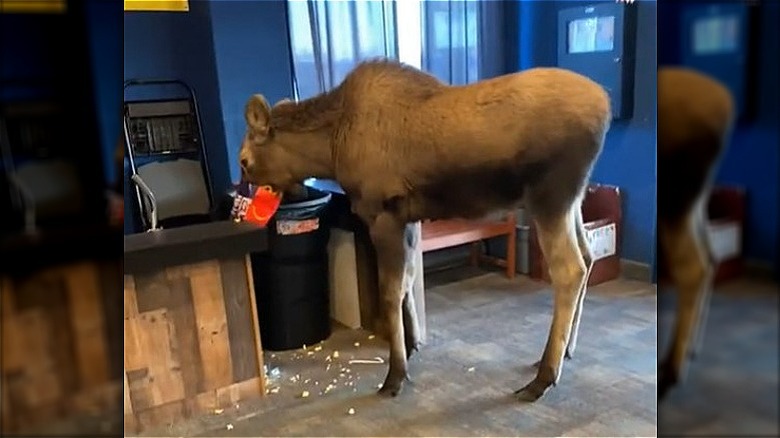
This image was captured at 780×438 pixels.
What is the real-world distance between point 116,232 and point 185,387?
234 centimetres

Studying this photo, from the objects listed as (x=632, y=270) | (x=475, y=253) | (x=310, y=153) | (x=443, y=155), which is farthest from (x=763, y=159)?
(x=475, y=253)

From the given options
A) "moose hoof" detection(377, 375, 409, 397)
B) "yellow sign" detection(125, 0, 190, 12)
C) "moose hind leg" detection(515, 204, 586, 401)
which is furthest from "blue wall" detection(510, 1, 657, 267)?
"yellow sign" detection(125, 0, 190, 12)

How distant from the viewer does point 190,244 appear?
268 cm

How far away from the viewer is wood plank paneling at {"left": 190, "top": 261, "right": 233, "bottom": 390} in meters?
2.74

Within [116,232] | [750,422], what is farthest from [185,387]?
[750,422]

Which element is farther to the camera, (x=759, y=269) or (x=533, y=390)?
(x=533, y=390)

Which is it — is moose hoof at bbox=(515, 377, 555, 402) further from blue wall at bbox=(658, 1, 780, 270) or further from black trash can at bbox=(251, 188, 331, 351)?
blue wall at bbox=(658, 1, 780, 270)

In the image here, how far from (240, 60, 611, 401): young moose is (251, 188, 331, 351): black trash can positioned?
0.20 meters

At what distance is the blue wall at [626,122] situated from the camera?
3.38m

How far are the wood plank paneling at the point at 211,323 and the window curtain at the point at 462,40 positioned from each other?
1.71 meters

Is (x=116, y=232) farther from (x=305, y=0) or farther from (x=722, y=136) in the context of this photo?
(x=305, y=0)

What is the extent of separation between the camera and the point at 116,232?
0.59 m

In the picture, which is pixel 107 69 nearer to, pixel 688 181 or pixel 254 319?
pixel 688 181

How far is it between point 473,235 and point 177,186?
Result: 149 centimetres
